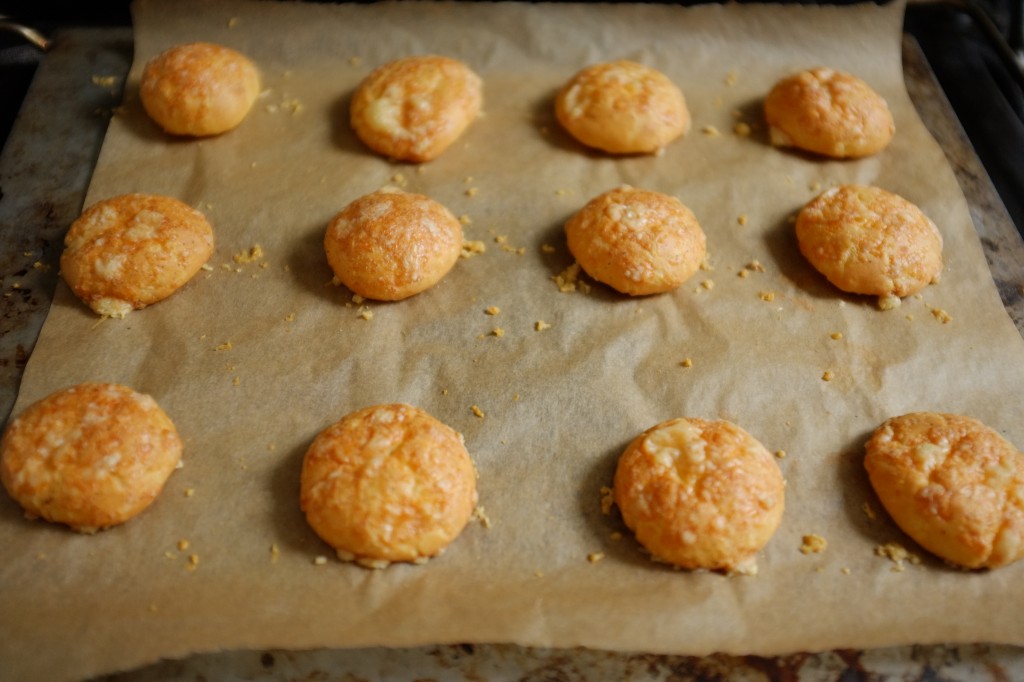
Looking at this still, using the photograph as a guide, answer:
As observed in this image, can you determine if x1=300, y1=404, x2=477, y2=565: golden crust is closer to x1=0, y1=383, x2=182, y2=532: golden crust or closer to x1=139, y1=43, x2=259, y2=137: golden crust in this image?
x1=0, y1=383, x2=182, y2=532: golden crust

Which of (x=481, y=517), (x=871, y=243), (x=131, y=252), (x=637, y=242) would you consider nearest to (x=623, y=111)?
(x=637, y=242)

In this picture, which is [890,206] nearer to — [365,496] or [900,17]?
[900,17]

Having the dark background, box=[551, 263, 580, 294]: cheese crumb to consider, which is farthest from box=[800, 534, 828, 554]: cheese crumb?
the dark background

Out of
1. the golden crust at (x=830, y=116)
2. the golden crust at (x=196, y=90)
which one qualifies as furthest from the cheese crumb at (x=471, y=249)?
the golden crust at (x=830, y=116)

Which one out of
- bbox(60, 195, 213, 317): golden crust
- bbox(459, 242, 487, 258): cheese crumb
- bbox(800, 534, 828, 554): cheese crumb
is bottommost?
bbox(800, 534, 828, 554): cheese crumb

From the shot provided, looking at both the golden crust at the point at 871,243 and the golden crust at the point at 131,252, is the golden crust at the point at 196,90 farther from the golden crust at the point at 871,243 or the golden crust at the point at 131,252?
Result: the golden crust at the point at 871,243
